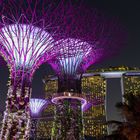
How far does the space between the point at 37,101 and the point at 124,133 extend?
41239 mm

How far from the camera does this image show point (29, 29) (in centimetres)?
2594

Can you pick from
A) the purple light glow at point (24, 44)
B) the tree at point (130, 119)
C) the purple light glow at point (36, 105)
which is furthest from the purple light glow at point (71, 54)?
the purple light glow at point (36, 105)

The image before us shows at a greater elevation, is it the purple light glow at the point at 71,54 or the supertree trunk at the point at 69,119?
the purple light glow at the point at 71,54

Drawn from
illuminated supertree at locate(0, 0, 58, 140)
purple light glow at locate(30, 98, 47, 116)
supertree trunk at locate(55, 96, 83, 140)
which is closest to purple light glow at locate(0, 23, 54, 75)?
illuminated supertree at locate(0, 0, 58, 140)

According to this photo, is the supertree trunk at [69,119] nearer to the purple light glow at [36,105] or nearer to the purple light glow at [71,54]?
the purple light glow at [71,54]

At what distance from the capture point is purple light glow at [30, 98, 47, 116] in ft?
180

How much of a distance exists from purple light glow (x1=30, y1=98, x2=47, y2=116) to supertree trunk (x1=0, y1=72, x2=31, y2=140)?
27464 millimetres

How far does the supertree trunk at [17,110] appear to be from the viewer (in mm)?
26156

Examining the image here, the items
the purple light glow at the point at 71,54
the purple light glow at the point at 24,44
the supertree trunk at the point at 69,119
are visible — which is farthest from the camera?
the supertree trunk at the point at 69,119

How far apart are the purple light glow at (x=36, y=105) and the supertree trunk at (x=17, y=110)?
27464 mm

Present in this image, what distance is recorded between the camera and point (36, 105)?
5484cm

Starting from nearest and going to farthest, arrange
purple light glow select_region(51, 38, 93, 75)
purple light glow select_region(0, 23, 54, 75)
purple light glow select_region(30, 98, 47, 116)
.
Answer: purple light glow select_region(0, 23, 54, 75)
purple light glow select_region(51, 38, 93, 75)
purple light glow select_region(30, 98, 47, 116)

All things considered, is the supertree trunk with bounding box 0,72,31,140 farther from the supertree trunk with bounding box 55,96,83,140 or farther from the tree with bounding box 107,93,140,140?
the supertree trunk with bounding box 55,96,83,140

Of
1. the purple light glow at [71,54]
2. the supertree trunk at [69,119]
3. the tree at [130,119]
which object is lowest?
the tree at [130,119]
